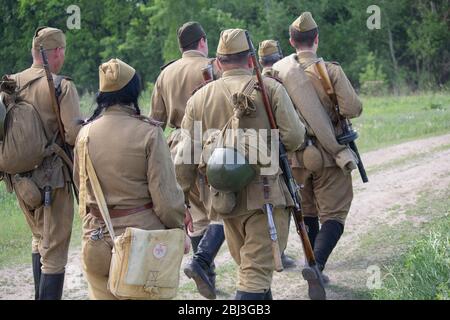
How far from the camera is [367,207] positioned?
33.5ft

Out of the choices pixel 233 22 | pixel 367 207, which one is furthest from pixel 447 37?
pixel 367 207

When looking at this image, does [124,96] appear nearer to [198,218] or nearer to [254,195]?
[254,195]

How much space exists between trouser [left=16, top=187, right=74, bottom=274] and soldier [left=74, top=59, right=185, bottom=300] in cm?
153

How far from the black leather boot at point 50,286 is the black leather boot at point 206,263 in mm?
946

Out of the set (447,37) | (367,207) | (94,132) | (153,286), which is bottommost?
(447,37)

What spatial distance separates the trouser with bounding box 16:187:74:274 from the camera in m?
6.58

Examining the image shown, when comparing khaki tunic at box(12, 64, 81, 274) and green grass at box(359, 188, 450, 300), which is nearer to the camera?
green grass at box(359, 188, 450, 300)

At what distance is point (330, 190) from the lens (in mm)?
7355

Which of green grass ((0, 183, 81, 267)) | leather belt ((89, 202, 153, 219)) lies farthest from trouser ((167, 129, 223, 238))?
leather belt ((89, 202, 153, 219))

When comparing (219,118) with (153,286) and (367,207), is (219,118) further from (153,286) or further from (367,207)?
(367,207)

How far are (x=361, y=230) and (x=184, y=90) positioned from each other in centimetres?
271

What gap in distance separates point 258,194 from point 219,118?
619 millimetres

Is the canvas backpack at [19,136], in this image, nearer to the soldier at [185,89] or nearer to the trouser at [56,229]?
the trouser at [56,229]

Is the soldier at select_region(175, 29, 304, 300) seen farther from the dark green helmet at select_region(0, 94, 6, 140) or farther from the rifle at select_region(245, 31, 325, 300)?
the dark green helmet at select_region(0, 94, 6, 140)
